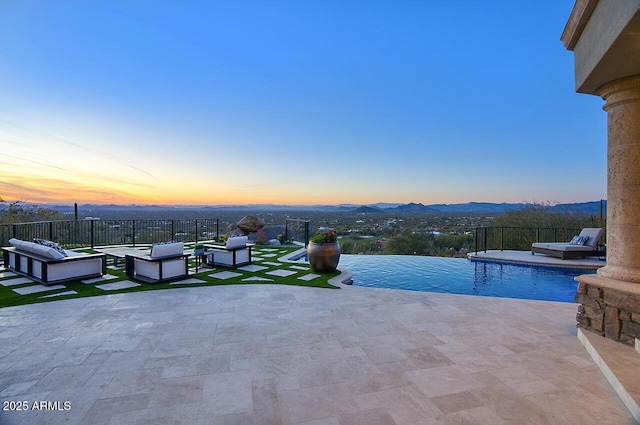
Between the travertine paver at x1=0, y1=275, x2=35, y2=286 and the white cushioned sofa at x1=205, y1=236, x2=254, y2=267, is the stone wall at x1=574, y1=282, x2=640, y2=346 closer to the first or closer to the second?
the white cushioned sofa at x1=205, y1=236, x2=254, y2=267

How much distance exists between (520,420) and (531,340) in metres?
1.75

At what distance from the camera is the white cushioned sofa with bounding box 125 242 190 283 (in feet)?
20.5

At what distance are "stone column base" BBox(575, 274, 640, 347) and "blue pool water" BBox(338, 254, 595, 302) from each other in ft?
8.65

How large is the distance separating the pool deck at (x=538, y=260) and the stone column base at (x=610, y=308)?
5960 mm

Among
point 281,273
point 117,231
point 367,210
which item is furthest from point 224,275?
point 367,210

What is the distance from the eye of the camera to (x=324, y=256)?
23.0 feet

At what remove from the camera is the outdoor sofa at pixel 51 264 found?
5.86m

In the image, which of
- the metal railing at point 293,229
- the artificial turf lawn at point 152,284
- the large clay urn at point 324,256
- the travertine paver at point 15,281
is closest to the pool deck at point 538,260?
the large clay urn at point 324,256

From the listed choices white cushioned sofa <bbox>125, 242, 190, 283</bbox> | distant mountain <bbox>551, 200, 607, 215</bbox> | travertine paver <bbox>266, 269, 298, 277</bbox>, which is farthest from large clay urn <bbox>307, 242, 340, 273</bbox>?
distant mountain <bbox>551, 200, 607, 215</bbox>

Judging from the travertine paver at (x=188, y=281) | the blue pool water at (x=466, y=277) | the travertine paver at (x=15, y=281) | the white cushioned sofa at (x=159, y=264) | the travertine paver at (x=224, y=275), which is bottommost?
the blue pool water at (x=466, y=277)

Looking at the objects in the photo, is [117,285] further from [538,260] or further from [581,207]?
[581,207]

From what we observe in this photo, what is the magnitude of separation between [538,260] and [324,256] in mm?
6627

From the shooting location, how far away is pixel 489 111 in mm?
12383

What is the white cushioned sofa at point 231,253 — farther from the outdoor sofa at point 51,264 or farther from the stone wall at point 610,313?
the stone wall at point 610,313
